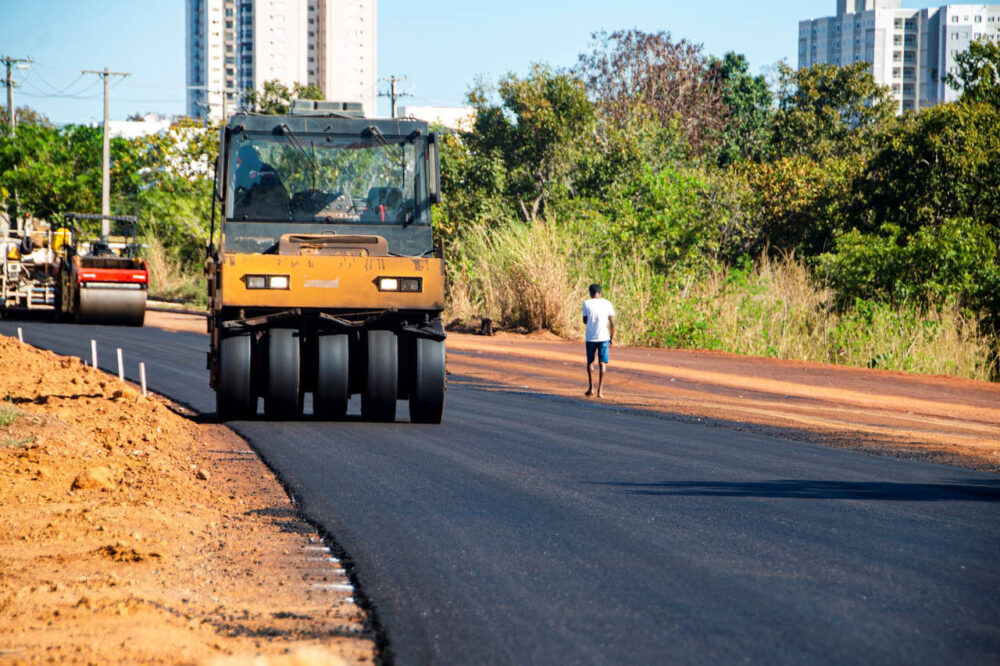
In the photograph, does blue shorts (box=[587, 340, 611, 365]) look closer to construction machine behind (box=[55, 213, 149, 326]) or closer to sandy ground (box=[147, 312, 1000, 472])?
sandy ground (box=[147, 312, 1000, 472])

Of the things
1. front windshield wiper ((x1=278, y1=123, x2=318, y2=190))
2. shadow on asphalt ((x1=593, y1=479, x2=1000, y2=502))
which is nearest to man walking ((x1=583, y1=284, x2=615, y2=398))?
front windshield wiper ((x1=278, y1=123, x2=318, y2=190))

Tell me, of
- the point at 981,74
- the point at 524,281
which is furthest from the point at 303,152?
the point at 981,74

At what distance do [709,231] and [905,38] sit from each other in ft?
507

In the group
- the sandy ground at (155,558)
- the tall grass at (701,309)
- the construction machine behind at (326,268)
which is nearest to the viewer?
the sandy ground at (155,558)

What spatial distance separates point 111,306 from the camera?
31438 millimetres

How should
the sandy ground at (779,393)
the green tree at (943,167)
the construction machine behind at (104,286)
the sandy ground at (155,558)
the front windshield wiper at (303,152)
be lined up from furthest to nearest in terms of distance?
1. the construction machine behind at (104,286)
2. the green tree at (943,167)
3. the sandy ground at (779,393)
4. the front windshield wiper at (303,152)
5. the sandy ground at (155,558)

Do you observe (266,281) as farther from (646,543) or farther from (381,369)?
(646,543)

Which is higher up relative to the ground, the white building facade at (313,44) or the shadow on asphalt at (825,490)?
the white building facade at (313,44)

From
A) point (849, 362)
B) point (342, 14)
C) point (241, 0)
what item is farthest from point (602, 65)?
point (241, 0)

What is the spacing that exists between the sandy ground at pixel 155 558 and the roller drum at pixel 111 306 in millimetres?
19924

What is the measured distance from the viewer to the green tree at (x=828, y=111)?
53.1m

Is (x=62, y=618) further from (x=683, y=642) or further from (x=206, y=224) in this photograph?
(x=206, y=224)

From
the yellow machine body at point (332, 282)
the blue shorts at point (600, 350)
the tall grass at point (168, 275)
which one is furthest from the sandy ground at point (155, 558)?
the tall grass at point (168, 275)

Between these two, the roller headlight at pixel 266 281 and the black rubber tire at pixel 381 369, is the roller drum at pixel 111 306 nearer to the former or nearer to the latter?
the black rubber tire at pixel 381 369
